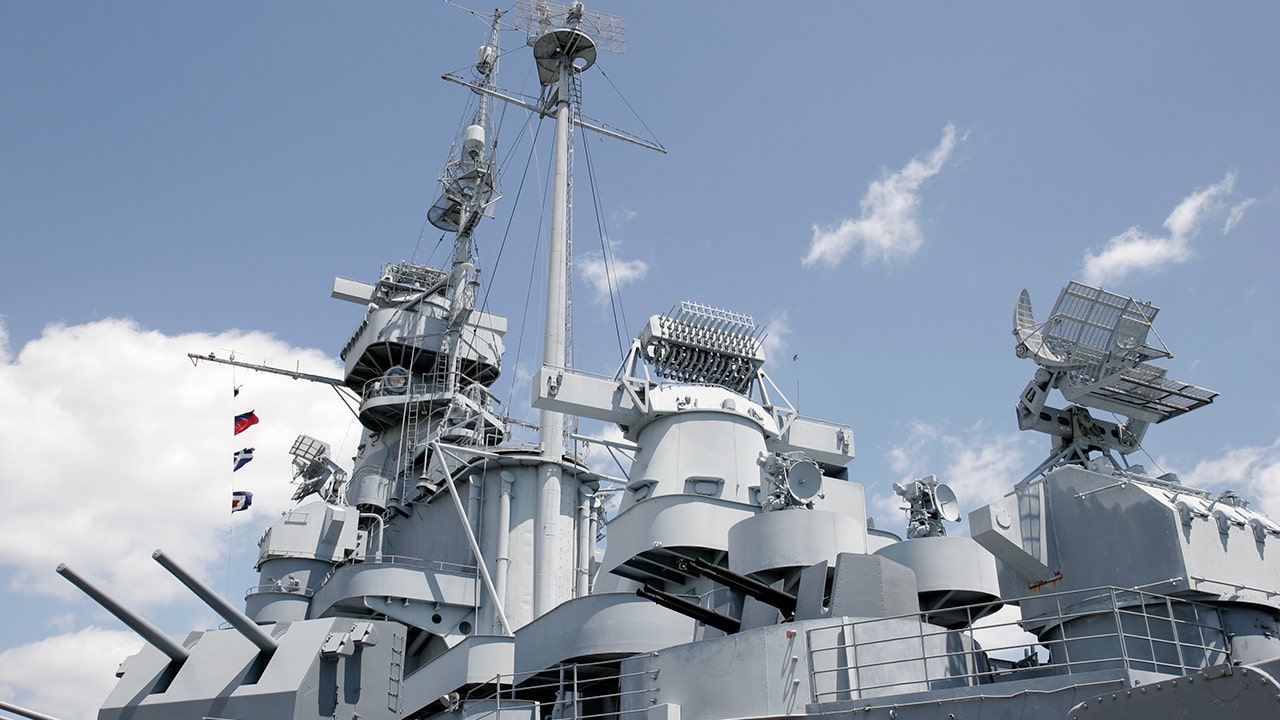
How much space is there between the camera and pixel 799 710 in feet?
31.7

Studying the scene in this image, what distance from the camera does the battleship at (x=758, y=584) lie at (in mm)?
9789

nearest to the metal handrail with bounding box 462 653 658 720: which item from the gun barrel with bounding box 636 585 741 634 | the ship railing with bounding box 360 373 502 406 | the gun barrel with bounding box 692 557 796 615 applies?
the gun barrel with bounding box 636 585 741 634

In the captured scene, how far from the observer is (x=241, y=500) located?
968 inches

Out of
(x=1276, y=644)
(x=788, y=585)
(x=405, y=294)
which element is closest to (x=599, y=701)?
(x=788, y=585)

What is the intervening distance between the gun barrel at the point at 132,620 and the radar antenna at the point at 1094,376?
403 inches

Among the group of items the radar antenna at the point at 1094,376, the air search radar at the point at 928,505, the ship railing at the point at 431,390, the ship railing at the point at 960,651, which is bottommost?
the ship railing at the point at 960,651

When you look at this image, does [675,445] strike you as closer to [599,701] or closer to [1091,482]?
[599,701]

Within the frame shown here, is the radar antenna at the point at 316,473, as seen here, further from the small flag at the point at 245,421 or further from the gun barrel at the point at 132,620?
the gun barrel at the point at 132,620

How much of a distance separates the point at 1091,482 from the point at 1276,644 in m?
2.27

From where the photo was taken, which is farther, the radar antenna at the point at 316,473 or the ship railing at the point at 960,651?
the radar antenna at the point at 316,473

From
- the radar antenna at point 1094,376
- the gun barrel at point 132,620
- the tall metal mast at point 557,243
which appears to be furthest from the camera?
the tall metal mast at point 557,243

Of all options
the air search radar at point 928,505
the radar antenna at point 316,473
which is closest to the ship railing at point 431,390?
the radar antenna at point 316,473

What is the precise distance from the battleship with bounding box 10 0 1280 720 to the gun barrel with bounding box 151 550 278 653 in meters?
0.03

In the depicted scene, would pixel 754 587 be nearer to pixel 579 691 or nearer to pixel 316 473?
pixel 579 691
